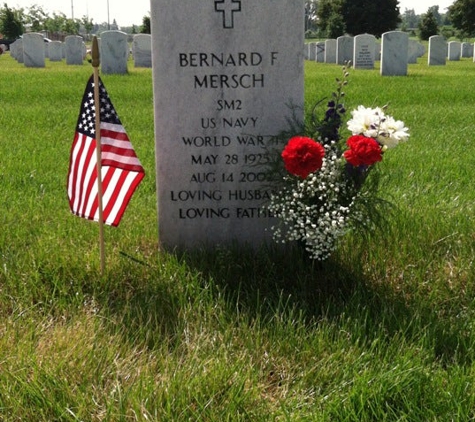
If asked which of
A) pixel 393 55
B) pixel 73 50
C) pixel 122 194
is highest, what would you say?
pixel 73 50

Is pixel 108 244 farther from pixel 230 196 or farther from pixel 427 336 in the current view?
pixel 427 336

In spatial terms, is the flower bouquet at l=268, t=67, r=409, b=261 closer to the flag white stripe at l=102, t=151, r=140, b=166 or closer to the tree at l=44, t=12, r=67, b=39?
the flag white stripe at l=102, t=151, r=140, b=166

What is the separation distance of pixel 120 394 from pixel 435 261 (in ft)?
6.25

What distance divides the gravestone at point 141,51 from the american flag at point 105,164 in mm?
20264

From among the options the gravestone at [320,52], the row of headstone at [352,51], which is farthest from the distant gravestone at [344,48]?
the gravestone at [320,52]

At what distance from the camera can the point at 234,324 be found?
281cm

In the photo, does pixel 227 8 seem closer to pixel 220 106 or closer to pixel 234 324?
pixel 220 106

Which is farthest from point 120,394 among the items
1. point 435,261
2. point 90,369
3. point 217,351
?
point 435,261

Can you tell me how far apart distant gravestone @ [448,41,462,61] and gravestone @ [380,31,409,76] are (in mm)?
16733

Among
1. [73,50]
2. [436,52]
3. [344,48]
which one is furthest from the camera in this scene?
[344,48]

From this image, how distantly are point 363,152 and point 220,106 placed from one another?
3.29ft

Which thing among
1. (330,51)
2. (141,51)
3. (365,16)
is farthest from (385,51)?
(365,16)

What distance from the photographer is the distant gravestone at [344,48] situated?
26891 mm

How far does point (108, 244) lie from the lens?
3.76m
